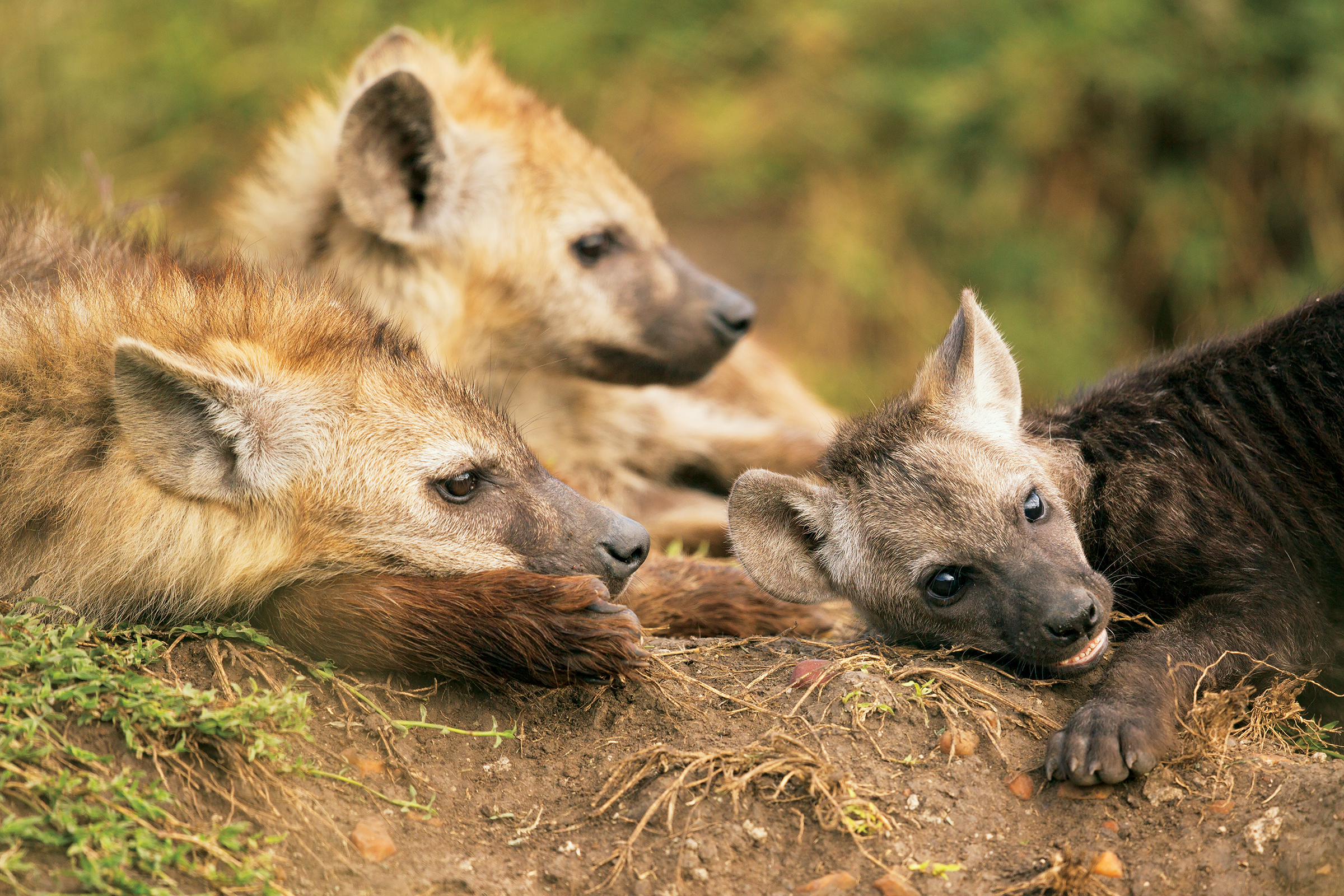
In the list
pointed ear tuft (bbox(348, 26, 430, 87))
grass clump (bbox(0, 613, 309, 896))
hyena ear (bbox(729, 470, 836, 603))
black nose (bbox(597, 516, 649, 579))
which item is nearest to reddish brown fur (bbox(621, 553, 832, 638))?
hyena ear (bbox(729, 470, 836, 603))

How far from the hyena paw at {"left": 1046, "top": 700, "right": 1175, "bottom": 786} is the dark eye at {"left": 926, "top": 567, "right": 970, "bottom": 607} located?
0.49 metres

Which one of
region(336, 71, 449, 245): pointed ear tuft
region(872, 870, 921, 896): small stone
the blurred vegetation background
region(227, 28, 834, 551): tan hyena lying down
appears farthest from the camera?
the blurred vegetation background

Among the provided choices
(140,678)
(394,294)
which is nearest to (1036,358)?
(394,294)

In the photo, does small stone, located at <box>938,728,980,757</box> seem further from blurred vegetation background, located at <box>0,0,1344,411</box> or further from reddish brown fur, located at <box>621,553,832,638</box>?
blurred vegetation background, located at <box>0,0,1344,411</box>

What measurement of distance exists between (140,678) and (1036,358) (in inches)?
230

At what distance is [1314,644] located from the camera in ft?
9.88

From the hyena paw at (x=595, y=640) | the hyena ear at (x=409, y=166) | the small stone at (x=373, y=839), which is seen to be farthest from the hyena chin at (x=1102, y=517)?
the hyena ear at (x=409, y=166)

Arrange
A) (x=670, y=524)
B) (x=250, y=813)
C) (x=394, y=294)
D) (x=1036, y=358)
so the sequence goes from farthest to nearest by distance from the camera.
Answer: (x=1036, y=358)
(x=670, y=524)
(x=394, y=294)
(x=250, y=813)

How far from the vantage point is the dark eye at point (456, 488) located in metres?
3.04

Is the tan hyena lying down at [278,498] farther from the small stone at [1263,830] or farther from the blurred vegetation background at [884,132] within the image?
the blurred vegetation background at [884,132]

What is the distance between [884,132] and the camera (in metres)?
8.09

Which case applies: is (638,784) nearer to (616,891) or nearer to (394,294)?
(616,891)

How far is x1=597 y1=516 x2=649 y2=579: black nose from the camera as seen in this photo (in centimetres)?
308

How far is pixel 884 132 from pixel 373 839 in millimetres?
6573
